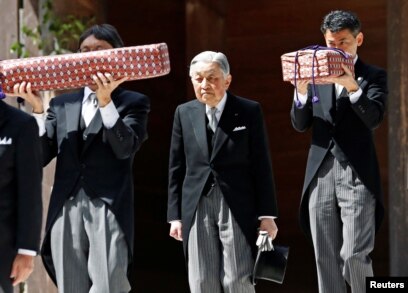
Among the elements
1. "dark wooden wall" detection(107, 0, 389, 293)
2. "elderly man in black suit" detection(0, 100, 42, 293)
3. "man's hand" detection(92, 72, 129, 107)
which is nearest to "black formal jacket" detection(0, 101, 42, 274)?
"elderly man in black suit" detection(0, 100, 42, 293)

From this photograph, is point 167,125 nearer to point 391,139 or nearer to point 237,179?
point 391,139

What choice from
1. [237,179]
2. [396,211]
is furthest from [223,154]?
[396,211]

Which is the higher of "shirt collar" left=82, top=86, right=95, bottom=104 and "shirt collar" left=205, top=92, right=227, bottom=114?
"shirt collar" left=82, top=86, right=95, bottom=104

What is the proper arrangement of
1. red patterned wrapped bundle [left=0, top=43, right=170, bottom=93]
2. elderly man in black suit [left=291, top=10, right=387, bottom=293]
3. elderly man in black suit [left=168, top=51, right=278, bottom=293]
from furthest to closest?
elderly man in black suit [left=291, top=10, right=387, bottom=293] → elderly man in black suit [left=168, top=51, right=278, bottom=293] → red patterned wrapped bundle [left=0, top=43, right=170, bottom=93]

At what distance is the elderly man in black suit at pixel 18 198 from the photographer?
18.8ft

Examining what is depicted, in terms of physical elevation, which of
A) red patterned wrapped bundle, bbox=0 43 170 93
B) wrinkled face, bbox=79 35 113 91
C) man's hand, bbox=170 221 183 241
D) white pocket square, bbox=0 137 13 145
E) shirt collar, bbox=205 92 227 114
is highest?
wrinkled face, bbox=79 35 113 91

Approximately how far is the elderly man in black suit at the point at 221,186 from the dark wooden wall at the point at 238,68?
4.79 m

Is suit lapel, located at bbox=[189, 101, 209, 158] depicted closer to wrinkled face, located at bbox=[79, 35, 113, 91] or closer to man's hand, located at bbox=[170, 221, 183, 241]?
man's hand, located at bbox=[170, 221, 183, 241]

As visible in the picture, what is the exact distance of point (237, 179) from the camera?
678 cm

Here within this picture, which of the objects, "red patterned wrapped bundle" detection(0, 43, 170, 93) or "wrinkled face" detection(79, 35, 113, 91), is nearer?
"red patterned wrapped bundle" detection(0, 43, 170, 93)

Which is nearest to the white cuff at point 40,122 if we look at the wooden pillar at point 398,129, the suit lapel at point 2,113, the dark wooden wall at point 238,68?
the suit lapel at point 2,113

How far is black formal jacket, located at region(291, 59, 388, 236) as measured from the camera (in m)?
6.88

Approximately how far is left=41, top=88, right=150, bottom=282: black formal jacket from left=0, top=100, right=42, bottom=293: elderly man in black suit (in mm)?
658

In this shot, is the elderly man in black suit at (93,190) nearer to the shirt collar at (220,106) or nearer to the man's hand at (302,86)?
the shirt collar at (220,106)
